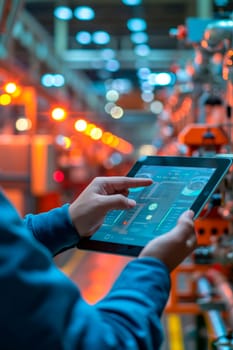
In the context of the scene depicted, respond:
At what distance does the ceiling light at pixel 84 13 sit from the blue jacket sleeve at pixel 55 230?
12135mm

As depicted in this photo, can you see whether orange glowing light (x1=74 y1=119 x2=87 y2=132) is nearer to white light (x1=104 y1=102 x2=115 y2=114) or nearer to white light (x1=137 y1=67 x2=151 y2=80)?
white light (x1=137 y1=67 x2=151 y2=80)

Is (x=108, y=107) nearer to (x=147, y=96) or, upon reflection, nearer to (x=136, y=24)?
(x=147, y=96)

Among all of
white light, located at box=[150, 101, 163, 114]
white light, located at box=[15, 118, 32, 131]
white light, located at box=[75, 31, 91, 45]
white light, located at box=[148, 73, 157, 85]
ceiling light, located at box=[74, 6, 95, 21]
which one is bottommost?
white light, located at box=[150, 101, 163, 114]

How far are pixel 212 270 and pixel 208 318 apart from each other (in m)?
0.90

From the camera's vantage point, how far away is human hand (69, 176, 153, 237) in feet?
6.17

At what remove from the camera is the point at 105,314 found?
147 centimetres

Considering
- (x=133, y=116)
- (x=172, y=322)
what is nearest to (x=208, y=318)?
(x=172, y=322)

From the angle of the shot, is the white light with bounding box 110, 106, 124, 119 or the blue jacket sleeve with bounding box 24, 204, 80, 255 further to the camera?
the white light with bounding box 110, 106, 124, 119

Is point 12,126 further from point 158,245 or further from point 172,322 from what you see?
point 158,245

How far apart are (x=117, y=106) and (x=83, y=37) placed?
10.3 meters

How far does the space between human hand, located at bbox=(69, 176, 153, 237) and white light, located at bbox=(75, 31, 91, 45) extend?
49.5ft

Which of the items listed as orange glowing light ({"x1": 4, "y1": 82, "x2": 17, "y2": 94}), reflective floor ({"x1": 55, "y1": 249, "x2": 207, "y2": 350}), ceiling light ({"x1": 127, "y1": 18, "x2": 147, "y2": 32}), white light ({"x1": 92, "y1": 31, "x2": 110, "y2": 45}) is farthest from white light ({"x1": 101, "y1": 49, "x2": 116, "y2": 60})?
orange glowing light ({"x1": 4, "y1": 82, "x2": 17, "y2": 94})

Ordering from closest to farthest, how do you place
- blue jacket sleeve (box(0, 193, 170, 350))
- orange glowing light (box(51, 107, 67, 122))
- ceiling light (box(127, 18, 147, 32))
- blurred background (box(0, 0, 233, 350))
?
blue jacket sleeve (box(0, 193, 170, 350)), blurred background (box(0, 0, 233, 350)), orange glowing light (box(51, 107, 67, 122)), ceiling light (box(127, 18, 147, 32))

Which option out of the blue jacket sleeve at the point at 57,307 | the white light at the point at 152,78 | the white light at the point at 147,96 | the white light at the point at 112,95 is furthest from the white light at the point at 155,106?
the blue jacket sleeve at the point at 57,307
